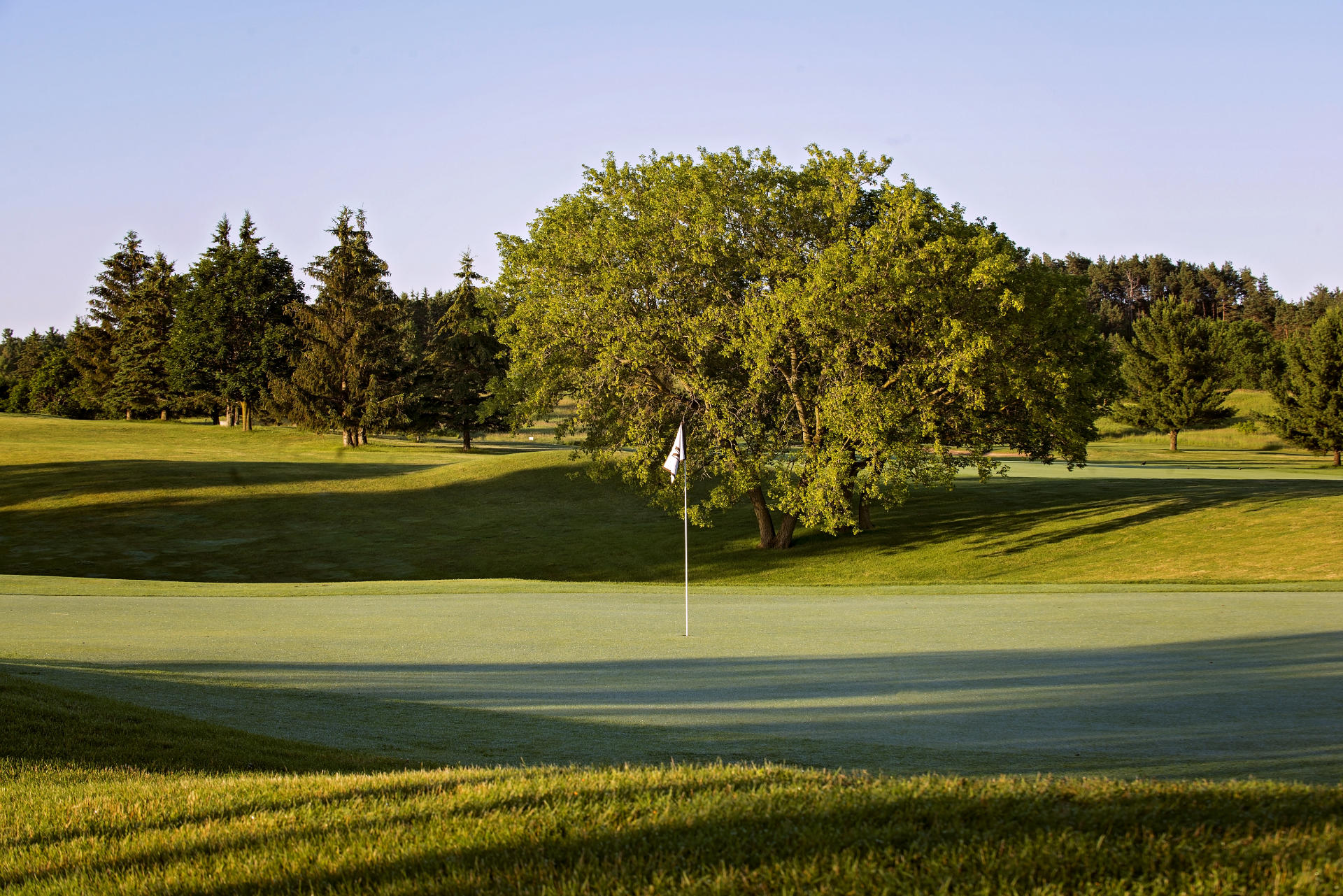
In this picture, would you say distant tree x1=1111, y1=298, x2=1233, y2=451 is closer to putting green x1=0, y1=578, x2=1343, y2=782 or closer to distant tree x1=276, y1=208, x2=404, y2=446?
distant tree x1=276, y1=208, x2=404, y2=446

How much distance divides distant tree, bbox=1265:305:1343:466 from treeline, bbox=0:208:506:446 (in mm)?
44942

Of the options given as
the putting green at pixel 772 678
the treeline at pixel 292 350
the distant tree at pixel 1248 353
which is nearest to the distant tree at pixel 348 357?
the treeline at pixel 292 350

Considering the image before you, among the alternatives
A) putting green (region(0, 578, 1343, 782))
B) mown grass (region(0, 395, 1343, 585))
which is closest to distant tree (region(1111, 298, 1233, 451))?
mown grass (region(0, 395, 1343, 585))

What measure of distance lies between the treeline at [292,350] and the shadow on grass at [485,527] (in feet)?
48.6

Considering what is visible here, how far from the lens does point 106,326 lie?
285 feet

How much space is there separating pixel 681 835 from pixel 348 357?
62.4 m

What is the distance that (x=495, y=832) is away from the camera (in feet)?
15.7

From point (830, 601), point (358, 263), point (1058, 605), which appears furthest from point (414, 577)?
point (358, 263)

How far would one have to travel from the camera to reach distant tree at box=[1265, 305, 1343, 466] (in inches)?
2087

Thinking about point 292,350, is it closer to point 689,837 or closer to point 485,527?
point 485,527

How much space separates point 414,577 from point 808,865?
91.3 feet

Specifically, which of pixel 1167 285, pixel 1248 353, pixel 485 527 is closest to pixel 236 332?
pixel 485 527

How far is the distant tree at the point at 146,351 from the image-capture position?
76.0m

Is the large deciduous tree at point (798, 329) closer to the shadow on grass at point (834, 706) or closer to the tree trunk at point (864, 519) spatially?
the tree trunk at point (864, 519)
